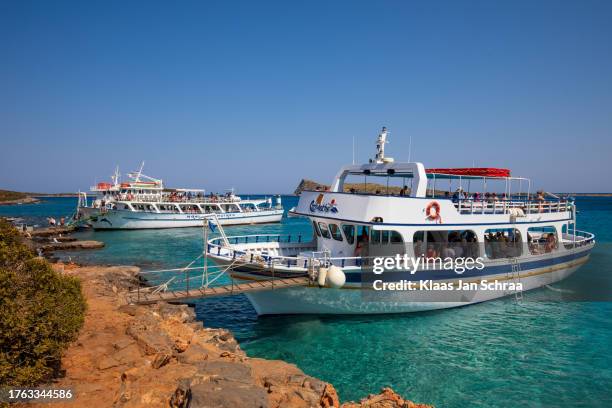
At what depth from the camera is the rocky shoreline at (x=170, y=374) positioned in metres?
7.20

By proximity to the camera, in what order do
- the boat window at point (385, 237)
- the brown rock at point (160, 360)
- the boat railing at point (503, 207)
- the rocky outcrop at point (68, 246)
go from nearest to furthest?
the brown rock at point (160, 360) < the boat window at point (385, 237) < the boat railing at point (503, 207) < the rocky outcrop at point (68, 246)

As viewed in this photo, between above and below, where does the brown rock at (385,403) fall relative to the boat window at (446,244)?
below

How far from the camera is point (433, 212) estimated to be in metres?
15.6

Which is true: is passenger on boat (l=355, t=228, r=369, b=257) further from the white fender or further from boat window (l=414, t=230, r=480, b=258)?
the white fender

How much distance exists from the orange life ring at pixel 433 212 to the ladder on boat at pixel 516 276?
4.88 metres

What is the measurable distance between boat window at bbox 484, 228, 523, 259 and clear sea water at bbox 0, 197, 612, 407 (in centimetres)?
221

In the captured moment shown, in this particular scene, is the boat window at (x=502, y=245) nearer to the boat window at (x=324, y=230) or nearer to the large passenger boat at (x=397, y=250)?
the large passenger boat at (x=397, y=250)

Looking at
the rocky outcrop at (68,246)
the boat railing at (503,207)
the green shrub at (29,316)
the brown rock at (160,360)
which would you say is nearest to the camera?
the green shrub at (29,316)

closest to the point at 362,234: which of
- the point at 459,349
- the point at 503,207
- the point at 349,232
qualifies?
the point at 349,232

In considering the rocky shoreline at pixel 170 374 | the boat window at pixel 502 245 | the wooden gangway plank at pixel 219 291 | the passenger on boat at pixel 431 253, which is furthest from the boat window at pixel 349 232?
the boat window at pixel 502 245

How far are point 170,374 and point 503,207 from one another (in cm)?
1614

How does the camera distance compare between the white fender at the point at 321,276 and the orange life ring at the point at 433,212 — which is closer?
the white fender at the point at 321,276

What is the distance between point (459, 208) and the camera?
54.2 ft

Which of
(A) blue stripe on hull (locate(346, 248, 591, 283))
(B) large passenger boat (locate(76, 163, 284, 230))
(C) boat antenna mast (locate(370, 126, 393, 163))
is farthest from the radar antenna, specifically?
(B) large passenger boat (locate(76, 163, 284, 230))
